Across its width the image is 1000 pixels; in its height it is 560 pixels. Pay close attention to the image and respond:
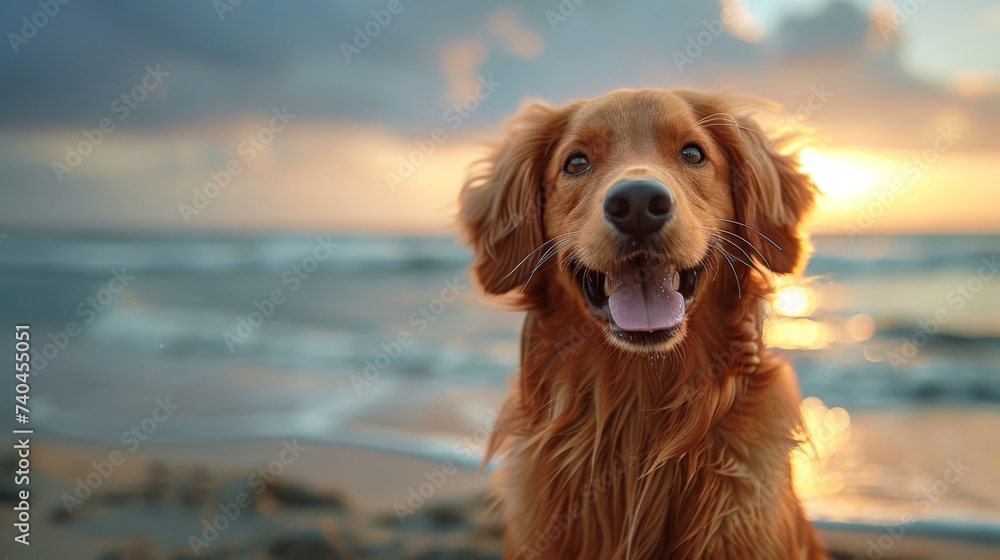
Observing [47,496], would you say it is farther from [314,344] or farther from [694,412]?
[314,344]

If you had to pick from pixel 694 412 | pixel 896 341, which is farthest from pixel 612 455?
pixel 896 341

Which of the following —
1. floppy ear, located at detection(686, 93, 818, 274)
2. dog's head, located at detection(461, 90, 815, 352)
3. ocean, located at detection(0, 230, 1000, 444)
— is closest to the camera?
dog's head, located at detection(461, 90, 815, 352)

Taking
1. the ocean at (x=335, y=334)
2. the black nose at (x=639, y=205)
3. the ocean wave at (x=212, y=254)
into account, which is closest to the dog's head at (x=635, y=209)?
the black nose at (x=639, y=205)

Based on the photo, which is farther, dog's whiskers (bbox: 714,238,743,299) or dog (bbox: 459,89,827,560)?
dog's whiskers (bbox: 714,238,743,299)

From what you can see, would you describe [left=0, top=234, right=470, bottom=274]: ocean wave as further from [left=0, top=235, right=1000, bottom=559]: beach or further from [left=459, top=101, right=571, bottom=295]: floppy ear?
[left=459, top=101, right=571, bottom=295]: floppy ear

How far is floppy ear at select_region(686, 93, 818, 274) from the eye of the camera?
100 inches

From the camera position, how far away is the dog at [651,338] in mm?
2307

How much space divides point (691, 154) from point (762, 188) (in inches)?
11.8

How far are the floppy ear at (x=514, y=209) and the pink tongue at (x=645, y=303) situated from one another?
1.47 ft

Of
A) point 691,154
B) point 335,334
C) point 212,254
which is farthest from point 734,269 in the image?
point 212,254

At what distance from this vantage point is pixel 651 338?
2.27 meters

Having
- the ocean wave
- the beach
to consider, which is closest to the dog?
the beach

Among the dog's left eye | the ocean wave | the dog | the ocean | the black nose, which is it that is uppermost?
the dog's left eye

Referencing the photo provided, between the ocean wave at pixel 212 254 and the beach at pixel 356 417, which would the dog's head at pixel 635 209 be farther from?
the ocean wave at pixel 212 254
